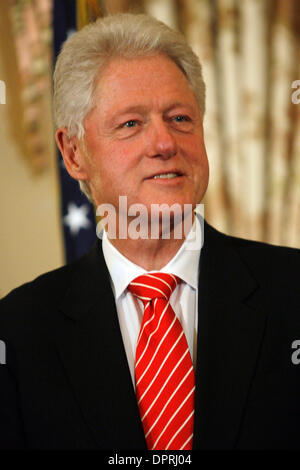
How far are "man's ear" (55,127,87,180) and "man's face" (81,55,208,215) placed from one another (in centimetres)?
11

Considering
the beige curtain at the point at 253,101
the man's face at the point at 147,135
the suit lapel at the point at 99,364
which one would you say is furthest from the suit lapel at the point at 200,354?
the beige curtain at the point at 253,101

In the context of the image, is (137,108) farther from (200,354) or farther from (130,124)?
(200,354)

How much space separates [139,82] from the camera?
1452 mm

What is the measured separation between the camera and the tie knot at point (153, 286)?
1446 millimetres

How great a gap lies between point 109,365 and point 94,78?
77cm

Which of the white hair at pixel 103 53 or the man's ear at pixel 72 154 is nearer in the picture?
the white hair at pixel 103 53

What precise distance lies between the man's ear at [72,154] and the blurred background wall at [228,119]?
67 cm

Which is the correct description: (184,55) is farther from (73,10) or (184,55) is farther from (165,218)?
(73,10)

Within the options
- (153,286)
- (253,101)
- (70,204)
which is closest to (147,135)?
(153,286)

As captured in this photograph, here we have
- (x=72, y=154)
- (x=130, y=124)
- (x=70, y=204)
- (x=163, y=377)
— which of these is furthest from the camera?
(x=70, y=204)

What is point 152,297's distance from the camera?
144cm

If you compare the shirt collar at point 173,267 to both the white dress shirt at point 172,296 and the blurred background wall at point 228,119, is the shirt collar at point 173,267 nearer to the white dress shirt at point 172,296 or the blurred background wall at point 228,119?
the white dress shirt at point 172,296

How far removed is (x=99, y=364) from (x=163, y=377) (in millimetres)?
165

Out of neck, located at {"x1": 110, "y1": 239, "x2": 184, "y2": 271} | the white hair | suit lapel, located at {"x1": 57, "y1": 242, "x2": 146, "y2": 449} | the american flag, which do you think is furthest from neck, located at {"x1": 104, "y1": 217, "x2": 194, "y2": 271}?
the american flag
